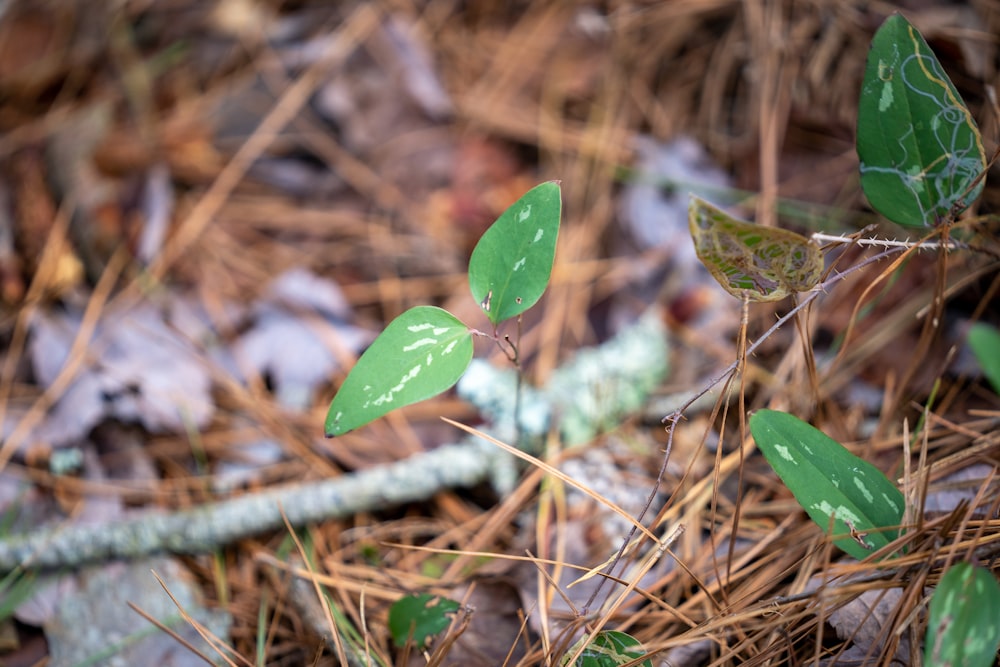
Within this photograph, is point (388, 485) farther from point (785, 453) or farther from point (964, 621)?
point (964, 621)

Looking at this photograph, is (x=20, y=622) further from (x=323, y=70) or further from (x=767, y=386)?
(x=323, y=70)

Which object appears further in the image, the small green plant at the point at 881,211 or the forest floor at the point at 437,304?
the forest floor at the point at 437,304

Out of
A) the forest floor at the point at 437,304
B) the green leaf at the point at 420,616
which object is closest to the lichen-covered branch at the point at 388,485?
the forest floor at the point at 437,304

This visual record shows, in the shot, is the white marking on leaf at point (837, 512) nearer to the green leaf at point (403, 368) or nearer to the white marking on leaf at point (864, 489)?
the white marking on leaf at point (864, 489)

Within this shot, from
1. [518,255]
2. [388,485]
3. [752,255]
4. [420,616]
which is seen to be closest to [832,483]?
[752,255]

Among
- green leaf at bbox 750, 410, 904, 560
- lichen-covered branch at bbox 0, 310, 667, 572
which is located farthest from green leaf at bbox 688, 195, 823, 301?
lichen-covered branch at bbox 0, 310, 667, 572

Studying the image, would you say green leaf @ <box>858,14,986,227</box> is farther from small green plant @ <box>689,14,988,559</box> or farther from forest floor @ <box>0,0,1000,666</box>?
forest floor @ <box>0,0,1000,666</box>

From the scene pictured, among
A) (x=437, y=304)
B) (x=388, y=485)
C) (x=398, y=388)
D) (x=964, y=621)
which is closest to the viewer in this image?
(x=964, y=621)
